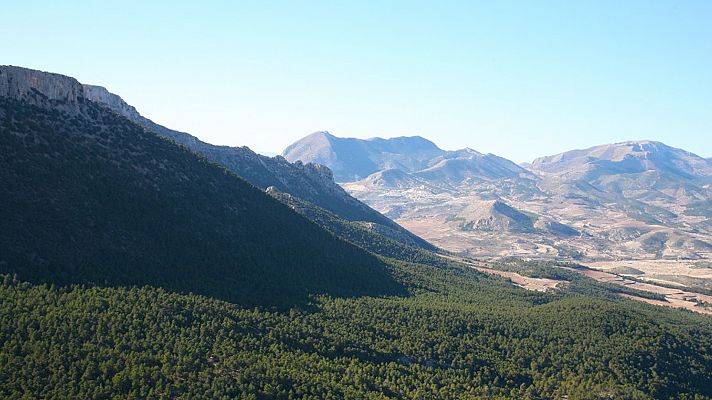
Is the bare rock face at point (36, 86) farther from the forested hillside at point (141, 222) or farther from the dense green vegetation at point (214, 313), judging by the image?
the dense green vegetation at point (214, 313)

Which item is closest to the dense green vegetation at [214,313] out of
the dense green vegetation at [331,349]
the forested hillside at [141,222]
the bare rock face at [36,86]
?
the dense green vegetation at [331,349]

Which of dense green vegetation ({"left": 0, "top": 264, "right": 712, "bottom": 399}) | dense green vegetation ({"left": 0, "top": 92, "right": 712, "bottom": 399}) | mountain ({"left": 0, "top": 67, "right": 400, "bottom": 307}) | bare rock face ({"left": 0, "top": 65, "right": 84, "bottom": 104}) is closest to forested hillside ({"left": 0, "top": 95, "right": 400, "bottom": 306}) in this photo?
mountain ({"left": 0, "top": 67, "right": 400, "bottom": 307})

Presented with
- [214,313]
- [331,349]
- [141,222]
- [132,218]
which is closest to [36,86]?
[132,218]

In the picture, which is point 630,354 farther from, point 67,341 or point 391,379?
point 67,341

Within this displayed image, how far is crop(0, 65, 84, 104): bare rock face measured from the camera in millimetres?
139625

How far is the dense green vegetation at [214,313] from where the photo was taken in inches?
3435

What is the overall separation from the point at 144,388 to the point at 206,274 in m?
55.1

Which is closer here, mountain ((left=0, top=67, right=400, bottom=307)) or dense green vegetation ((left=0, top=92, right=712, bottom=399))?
dense green vegetation ((left=0, top=92, right=712, bottom=399))

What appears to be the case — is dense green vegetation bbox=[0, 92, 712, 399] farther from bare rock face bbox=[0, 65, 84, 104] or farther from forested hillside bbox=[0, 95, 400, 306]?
bare rock face bbox=[0, 65, 84, 104]

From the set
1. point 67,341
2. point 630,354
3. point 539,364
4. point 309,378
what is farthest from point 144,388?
point 630,354

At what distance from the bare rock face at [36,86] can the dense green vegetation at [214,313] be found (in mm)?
3903

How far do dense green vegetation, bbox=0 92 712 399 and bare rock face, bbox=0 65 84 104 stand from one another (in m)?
3.90

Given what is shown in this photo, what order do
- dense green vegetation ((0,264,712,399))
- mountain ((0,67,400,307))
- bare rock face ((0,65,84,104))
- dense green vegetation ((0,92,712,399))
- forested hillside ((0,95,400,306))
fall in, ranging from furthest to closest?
bare rock face ((0,65,84,104))
mountain ((0,67,400,307))
forested hillside ((0,95,400,306))
dense green vegetation ((0,92,712,399))
dense green vegetation ((0,264,712,399))

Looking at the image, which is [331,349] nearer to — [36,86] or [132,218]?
[132,218]
